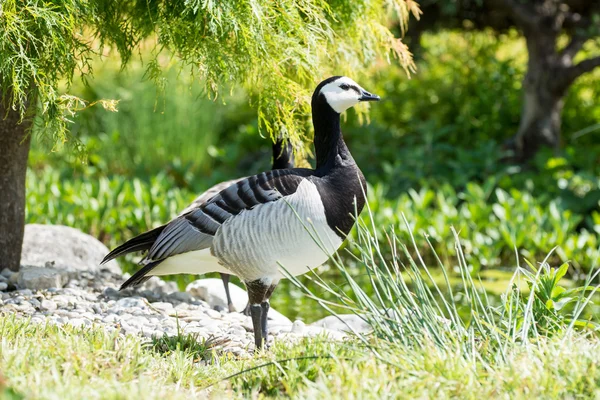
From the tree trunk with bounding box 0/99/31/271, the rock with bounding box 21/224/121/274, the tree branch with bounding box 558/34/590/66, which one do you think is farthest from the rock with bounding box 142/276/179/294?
the tree branch with bounding box 558/34/590/66

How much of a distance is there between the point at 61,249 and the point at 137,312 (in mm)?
1809

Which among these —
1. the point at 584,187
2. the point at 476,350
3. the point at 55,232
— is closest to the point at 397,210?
the point at 584,187

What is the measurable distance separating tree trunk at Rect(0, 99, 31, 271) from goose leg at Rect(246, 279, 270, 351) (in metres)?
2.08

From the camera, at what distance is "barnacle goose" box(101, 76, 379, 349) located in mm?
4332

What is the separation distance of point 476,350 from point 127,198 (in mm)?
6057

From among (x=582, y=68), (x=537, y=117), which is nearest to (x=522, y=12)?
(x=582, y=68)

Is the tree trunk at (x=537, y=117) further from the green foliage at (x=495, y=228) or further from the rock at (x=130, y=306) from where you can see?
the rock at (x=130, y=306)

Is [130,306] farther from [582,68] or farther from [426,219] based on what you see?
[582,68]

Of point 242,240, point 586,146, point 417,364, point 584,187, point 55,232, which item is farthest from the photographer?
point 586,146

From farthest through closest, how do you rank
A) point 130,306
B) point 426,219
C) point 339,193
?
point 426,219 → point 130,306 → point 339,193

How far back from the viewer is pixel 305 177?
4441 millimetres

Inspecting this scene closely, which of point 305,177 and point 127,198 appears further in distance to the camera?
point 127,198

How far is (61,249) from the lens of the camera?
22.4ft

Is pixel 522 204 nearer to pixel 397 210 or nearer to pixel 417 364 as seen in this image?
pixel 397 210
